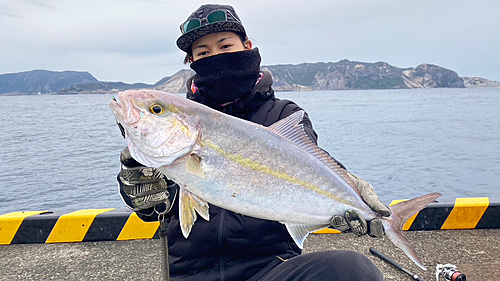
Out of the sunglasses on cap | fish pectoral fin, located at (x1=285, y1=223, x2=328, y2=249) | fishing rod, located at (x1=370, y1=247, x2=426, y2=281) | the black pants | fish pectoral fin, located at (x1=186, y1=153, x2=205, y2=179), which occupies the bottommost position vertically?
fishing rod, located at (x1=370, y1=247, x2=426, y2=281)

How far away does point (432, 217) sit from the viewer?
4.91m

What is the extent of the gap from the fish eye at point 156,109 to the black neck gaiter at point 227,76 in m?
1.04

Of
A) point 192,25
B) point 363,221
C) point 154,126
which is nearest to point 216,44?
point 192,25

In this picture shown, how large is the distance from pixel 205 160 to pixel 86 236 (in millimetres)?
3622

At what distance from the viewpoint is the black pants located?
2.55m

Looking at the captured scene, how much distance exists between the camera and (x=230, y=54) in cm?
310

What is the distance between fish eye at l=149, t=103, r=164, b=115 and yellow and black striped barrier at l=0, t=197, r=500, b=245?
3.05m

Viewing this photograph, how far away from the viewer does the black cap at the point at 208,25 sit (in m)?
3.10

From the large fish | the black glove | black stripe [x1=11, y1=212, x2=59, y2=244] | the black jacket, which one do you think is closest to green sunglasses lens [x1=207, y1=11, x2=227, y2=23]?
the large fish

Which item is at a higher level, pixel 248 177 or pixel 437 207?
pixel 248 177

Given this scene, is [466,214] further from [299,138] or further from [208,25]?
[208,25]

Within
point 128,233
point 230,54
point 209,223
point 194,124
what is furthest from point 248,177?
point 128,233

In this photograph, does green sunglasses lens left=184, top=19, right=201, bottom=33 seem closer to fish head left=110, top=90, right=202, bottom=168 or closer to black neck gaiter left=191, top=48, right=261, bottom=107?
black neck gaiter left=191, top=48, right=261, bottom=107

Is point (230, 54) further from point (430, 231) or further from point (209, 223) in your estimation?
Answer: point (430, 231)
